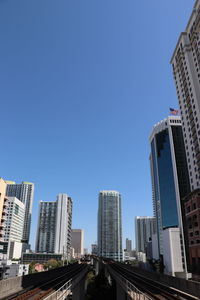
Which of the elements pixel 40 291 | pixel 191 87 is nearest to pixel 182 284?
pixel 40 291

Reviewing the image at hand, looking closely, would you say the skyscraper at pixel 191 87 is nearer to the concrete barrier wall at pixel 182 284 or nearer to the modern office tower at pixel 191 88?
the modern office tower at pixel 191 88

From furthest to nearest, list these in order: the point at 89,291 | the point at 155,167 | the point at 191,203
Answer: the point at 155,167 → the point at 191,203 → the point at 89,291

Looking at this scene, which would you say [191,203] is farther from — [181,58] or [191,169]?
[181,58]

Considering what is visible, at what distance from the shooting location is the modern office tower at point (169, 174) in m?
143

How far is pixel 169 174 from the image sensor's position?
152125mm

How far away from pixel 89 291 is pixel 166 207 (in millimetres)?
87996

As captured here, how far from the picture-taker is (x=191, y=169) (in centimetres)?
9838

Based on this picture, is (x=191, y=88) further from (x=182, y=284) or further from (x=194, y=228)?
(x=182, y=284)

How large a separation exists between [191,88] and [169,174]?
6478cm

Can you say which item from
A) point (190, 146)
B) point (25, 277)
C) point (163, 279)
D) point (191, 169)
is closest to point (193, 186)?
point (191, 169)

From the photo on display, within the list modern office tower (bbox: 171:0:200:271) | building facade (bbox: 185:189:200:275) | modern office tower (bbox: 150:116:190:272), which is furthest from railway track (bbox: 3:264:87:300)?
modern office tower (bbox: 150:116:190:272)

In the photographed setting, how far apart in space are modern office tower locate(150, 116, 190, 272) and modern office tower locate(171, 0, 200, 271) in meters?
46.1

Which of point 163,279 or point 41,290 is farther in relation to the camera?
point 163,279

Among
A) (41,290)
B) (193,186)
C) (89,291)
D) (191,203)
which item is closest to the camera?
(41,290)
